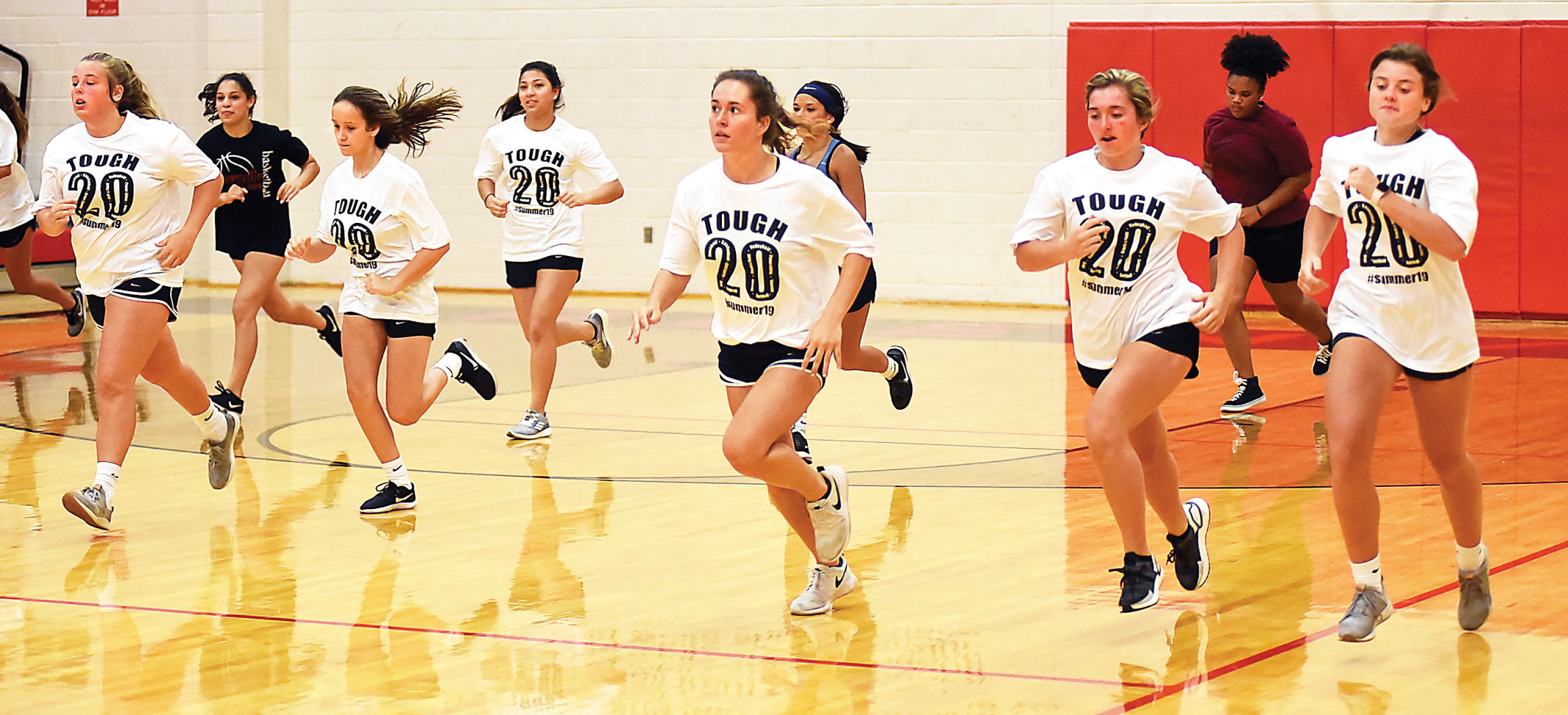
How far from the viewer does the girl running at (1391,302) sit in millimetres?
4832

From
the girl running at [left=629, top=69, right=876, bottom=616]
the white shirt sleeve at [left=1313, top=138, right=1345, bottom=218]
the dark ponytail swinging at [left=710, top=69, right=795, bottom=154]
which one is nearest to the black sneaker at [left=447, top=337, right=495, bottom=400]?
the girl running at [left=629, top=69, right=876, bottom=616]

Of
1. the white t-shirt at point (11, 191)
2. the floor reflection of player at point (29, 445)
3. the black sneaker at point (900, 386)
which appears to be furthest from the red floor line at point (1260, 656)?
the white t-shirt at point (11, 191)

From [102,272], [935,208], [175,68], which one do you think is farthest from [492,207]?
[175,68]

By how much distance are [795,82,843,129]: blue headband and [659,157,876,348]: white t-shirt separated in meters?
2.22

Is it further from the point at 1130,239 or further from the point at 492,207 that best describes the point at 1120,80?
the point at 492,207

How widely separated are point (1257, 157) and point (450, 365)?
3.95 meters

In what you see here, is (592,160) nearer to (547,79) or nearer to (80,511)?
(547,79)

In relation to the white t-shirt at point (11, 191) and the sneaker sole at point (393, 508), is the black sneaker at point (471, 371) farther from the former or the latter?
the white t-shirt at point (11, 191)

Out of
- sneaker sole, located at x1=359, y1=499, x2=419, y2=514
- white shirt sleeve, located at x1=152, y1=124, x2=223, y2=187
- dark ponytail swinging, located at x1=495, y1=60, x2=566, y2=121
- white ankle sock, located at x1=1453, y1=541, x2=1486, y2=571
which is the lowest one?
sneaker sole, located at x1=359, y1=499, x2=419, y2=514

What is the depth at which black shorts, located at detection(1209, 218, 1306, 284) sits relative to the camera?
9.16 m

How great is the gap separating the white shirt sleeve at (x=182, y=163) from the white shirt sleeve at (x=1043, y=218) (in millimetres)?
3173

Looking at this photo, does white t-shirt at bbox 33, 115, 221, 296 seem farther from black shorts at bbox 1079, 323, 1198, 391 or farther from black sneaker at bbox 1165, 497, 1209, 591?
black sneaker at bbox 1165, 497, 1209, 591

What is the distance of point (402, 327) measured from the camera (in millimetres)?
7004

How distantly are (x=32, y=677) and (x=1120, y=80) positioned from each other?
10.7ft
